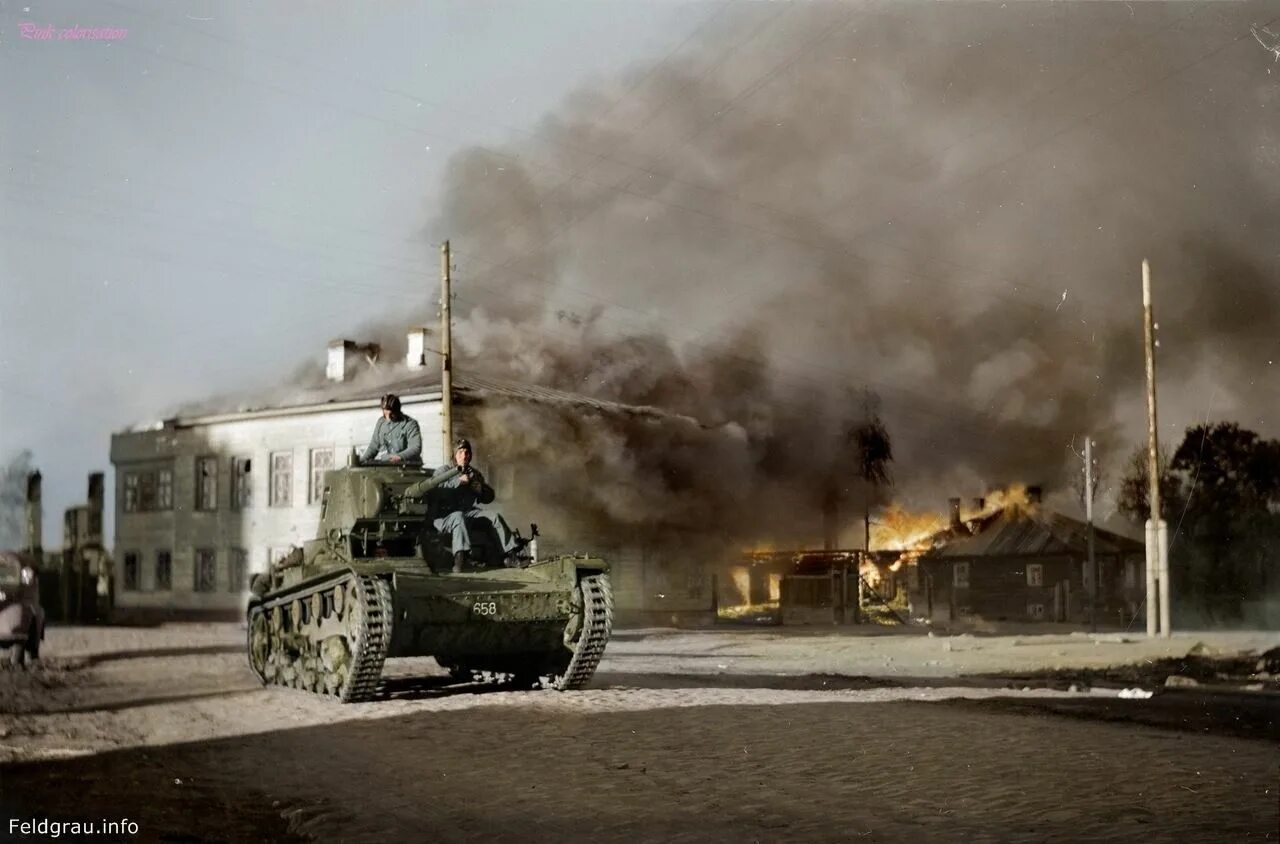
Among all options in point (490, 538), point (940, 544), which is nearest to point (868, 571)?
point (940, 544)

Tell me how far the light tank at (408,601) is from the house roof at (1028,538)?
A: 36.5 metres

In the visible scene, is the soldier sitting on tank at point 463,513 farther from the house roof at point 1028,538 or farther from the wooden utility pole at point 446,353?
the house roof at point 1028,538

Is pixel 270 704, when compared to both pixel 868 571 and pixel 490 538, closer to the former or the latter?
pixel 490 538

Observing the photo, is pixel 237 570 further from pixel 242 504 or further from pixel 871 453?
pixel 871 453

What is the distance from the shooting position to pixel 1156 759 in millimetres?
8945

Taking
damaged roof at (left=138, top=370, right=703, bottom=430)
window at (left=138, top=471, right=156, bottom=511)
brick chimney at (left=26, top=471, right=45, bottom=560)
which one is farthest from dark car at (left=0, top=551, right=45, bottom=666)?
window at (left=138, top=471, right=156, bottom=511)

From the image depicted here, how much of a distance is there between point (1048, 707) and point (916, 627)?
75.9 ft

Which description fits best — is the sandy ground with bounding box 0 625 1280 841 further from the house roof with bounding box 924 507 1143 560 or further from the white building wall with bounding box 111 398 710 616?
the house roof with bounding box 924 507 1143 560

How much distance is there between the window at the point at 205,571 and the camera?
36562 millimetres

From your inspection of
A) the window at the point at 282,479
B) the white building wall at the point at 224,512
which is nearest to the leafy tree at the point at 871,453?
the white building wall at the point at 224,512

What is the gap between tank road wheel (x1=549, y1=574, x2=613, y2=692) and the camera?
46.1ft

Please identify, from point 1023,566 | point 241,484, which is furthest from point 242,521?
point 1023,566

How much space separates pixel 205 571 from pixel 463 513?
79.3 ft

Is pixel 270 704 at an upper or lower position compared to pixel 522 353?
lower
